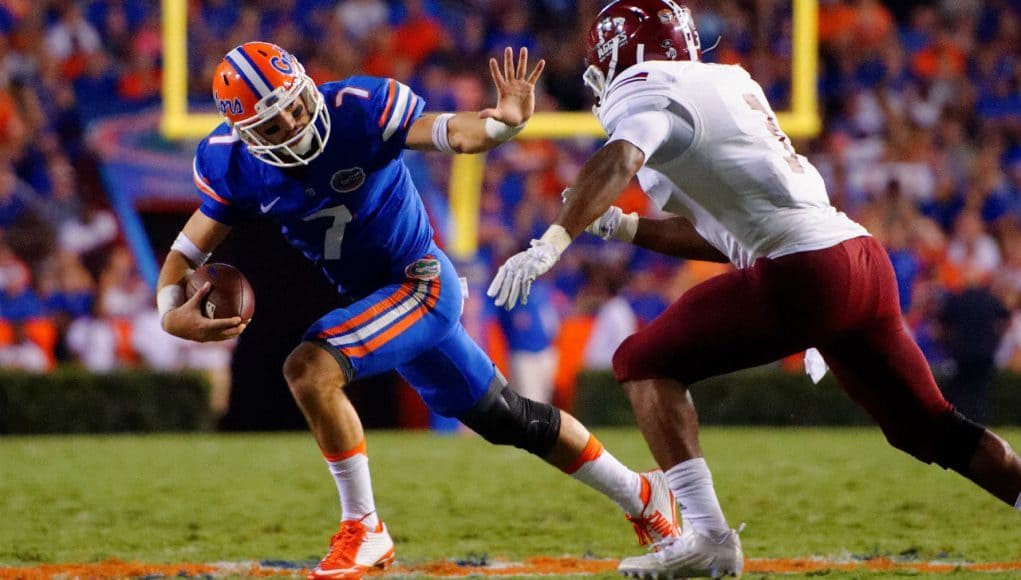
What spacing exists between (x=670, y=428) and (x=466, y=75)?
689 cm

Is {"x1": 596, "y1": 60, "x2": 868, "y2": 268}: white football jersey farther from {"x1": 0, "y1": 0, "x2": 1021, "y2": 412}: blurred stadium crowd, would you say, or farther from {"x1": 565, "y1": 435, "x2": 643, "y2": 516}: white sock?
{"x1": 0, "y1": 0, "x2": 1021, "y2": 412}: blurred stadium crowd

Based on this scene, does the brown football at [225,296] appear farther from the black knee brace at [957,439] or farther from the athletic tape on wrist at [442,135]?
the black knee brace at [957,439]

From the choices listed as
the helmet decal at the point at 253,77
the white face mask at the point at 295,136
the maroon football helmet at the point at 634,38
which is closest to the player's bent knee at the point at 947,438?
the maroon football helmet at the point at 634,38

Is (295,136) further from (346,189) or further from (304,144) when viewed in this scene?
(346,189)

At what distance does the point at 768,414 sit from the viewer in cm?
1122

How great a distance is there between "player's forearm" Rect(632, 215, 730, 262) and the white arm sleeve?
570 mm

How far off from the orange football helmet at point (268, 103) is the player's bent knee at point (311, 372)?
0.57 m

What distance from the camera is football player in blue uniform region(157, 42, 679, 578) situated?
4098mm

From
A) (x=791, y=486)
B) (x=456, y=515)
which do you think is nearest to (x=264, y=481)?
(x=456, y=515)

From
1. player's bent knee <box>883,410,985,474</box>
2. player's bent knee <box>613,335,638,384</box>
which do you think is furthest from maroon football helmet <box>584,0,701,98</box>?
player's bent knee <box>883,410,985,474</box>

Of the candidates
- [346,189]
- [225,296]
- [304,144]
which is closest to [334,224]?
[346,189]

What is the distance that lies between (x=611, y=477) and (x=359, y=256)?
3.34 ft

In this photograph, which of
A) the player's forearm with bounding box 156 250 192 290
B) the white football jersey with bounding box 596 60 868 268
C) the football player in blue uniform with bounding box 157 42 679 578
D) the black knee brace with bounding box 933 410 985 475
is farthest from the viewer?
the player's forearm with bounding box 156 250 192 290

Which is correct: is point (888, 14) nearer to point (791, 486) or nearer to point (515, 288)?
point (791, 486)
